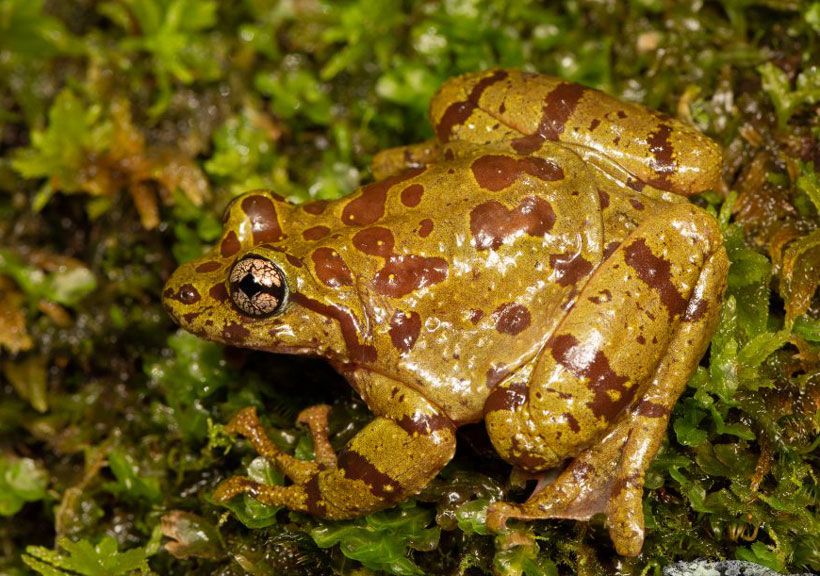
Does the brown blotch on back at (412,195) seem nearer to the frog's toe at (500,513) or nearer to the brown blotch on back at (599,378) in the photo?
the brown blotch on back at (599,378)

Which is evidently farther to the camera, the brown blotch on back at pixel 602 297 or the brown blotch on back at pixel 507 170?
the brown blotch on back at pixel 507 170

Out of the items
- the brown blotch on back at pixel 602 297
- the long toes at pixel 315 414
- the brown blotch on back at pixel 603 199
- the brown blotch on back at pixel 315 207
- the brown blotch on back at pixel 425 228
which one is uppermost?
the brown blotch on back at pixel 603 199

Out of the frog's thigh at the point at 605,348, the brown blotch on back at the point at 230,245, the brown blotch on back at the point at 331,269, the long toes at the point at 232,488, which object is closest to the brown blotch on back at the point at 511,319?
the frog's thigh at the point at 605,348

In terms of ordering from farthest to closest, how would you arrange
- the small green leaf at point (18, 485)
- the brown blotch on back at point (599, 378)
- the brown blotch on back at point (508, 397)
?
the small green leaf at point (18, 485), the brown blotch on back at point (508, 397), the brown blotch on back at point (599, 378)

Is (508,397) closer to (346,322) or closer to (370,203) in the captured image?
(346,322)

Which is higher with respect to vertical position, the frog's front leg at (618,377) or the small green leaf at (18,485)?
the frog's front leg at (618,377)

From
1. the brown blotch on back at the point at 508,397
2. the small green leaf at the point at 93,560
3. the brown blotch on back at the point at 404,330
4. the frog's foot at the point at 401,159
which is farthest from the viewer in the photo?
the frog's foot at the point at 401,159

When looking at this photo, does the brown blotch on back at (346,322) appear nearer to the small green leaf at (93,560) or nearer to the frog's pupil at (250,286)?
the frog's pupil at (250,286)

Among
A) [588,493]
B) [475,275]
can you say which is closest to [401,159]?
[475,275]
